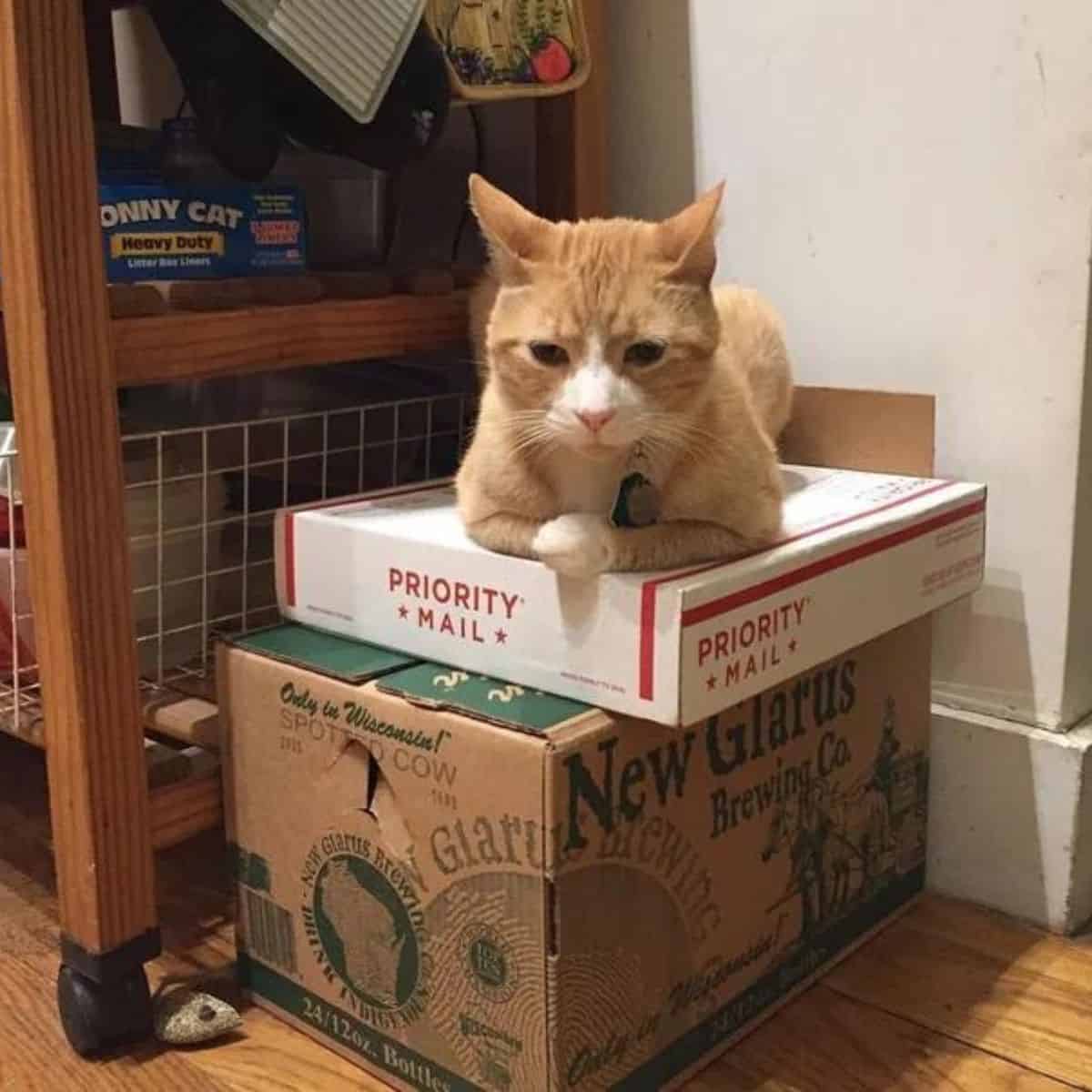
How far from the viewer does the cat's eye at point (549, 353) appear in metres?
0.87

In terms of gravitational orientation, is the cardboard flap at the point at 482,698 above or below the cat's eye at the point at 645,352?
below

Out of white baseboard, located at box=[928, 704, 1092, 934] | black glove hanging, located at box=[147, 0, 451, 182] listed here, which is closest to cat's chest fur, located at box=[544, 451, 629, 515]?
black glove hanging, located at box=[147, 0, 451, 182]

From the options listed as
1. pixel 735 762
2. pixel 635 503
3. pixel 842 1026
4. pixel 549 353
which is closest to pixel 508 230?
pixel 549 353

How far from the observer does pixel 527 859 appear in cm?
83

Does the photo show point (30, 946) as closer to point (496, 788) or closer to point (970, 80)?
point (496, 788)

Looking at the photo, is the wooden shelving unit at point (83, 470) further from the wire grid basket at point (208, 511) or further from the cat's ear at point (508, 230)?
the cat's ear at point (508, 230)

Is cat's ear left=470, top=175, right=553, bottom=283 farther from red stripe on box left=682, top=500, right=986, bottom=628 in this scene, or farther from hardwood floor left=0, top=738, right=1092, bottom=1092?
hardwood floor left=0, top=738, right=1092, bottom=1092

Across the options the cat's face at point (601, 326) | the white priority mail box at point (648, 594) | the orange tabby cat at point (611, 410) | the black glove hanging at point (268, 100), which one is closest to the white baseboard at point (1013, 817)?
the white priority mail box at point (648, 594)

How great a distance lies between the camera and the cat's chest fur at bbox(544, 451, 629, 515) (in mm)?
925

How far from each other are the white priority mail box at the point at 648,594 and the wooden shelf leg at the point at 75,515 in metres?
0.17

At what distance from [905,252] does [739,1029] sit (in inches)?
26.8

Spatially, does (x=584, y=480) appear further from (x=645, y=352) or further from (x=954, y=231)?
(x=954, y=231)

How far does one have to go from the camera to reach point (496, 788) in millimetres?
838

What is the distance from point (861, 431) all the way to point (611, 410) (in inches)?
18.0
